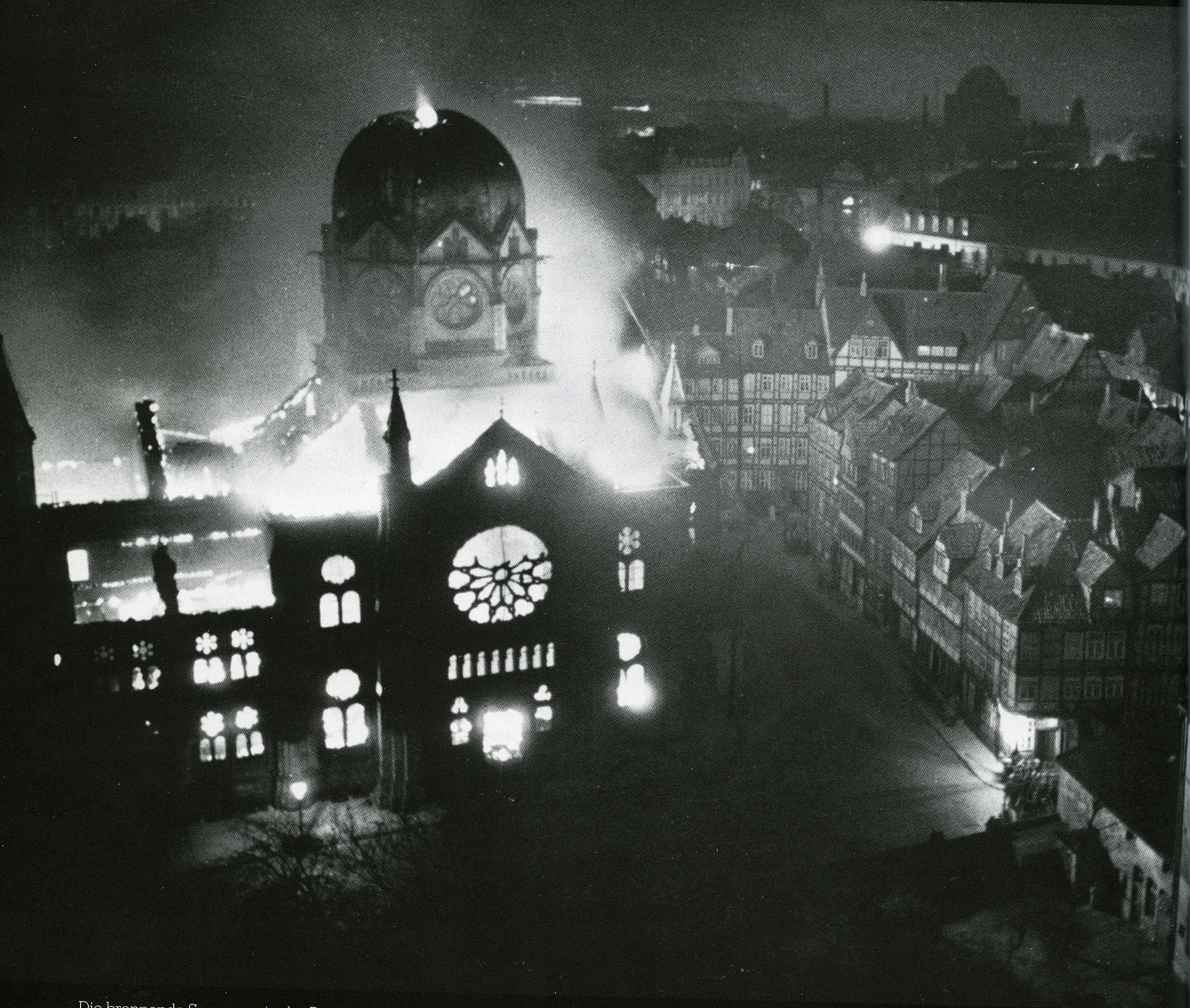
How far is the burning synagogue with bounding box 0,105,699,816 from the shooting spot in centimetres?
3372

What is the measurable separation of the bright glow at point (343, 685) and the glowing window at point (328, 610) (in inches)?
51.9

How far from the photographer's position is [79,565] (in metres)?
37.6

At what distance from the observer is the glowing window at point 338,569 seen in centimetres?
3422

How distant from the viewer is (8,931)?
91.9 ft

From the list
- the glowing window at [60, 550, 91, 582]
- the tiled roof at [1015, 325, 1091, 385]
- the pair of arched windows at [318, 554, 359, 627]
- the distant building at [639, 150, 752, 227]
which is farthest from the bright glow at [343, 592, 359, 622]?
the tiled roof at [1015, 325, 1091, 385]

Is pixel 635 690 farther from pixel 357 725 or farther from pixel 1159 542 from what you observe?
pixel 1159 542

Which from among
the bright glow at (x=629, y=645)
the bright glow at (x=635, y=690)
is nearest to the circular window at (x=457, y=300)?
the bright glow at (x=629, y=645)

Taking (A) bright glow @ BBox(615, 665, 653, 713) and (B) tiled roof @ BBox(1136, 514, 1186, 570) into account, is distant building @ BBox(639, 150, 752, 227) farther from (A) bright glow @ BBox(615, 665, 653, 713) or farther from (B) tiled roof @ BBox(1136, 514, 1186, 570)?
(B) tiled roof @ BBox(1136, 514, 1186, 570)

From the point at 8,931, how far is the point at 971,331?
36.1m

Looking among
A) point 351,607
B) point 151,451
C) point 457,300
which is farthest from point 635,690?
point 151,451

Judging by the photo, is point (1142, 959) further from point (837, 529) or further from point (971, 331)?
point (971, 331)

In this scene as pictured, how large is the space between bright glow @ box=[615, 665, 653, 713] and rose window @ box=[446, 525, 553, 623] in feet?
11.3

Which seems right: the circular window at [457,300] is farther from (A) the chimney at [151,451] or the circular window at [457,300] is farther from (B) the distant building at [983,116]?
(B) the distant building at [983,116]

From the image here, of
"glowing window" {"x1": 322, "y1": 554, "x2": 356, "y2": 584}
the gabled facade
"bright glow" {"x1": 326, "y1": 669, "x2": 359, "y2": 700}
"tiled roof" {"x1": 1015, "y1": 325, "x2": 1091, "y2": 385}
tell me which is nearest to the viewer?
the gabled facade
